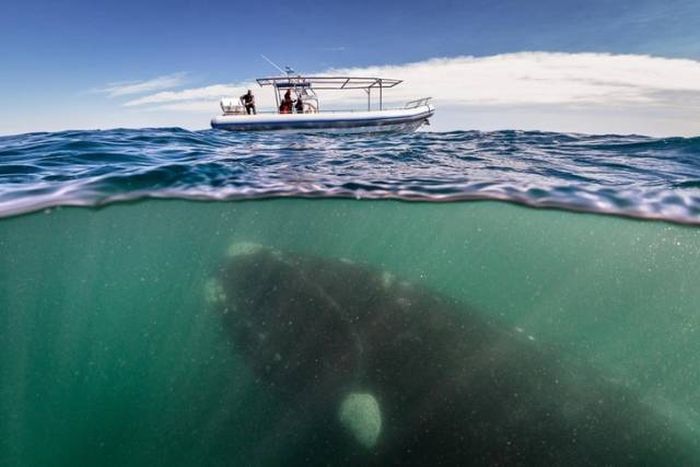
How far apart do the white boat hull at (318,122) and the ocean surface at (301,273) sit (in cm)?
1285

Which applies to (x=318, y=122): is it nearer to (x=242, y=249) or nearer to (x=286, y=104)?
(x=286, y=104)

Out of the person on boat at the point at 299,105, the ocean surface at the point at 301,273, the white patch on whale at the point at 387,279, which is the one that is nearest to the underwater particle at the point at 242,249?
the ocean surface at the point at 301,273

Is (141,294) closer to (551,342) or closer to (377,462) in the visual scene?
(377,462)

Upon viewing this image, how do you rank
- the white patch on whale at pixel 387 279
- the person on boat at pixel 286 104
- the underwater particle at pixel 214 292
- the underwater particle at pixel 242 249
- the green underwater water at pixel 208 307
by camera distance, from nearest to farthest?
the green underwater water at pixel 208 307 → the white patch on whale at pixel 387 279 → the underwater particle at pixel 214 292 → the underwater particle at pixel 242 249 → the person on boat at pixel 286 104

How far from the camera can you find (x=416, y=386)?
560cm

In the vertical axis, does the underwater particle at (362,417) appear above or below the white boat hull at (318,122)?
below

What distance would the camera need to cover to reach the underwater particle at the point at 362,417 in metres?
5.23

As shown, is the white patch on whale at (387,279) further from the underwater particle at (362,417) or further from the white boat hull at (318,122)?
the white boat hull at (318,122)

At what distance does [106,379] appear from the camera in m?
6.91

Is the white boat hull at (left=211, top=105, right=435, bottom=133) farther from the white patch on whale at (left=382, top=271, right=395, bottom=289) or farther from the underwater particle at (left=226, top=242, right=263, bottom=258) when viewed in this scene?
the white patch on whale at (left=382, top=271, right=395, bottom=289)

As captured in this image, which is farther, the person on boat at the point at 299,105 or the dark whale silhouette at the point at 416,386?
the person on boat at the point at 299,105

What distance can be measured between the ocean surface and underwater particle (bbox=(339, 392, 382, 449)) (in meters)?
0.06

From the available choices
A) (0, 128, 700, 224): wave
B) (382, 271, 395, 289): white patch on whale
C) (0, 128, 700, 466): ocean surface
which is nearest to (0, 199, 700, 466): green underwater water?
(0, 128, 700, 466): ocean surface

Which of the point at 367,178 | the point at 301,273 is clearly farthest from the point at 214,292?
the point at 367,178
